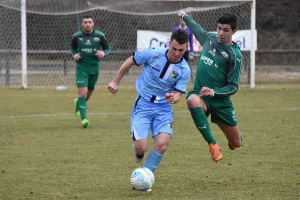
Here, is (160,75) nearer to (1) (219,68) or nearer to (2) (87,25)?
(1) (219,68)

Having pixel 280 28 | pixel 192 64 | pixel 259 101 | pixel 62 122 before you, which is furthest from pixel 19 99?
pixel 280 28

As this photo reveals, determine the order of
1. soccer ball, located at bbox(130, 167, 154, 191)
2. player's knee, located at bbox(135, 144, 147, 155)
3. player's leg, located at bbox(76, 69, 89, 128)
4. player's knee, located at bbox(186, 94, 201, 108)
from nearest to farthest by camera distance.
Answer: soccer ball, located at bbox(130, 167, 154, 191)
player's knee, located at bbox(135, 144, 147, 155)
player's knee, located at bbox(186, 94, 201, 108)
player's leg, located at bbox(76, 69, 89, 128)

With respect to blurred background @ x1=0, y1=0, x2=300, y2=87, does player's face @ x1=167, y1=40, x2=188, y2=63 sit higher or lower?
higher

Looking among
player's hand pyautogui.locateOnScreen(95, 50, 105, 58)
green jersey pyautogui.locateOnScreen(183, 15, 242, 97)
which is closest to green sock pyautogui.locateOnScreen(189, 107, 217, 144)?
green jersey pyautogui.locateOnScreen(183, 15, 242, 97)

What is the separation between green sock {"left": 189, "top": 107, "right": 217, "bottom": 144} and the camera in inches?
298

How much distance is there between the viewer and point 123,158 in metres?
9.08

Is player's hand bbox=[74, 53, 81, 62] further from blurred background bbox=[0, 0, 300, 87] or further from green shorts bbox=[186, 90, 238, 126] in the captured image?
blurred background bbox=[0, 0, 300, 87]

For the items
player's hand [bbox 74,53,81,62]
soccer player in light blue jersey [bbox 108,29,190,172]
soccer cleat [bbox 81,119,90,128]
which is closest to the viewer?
soccer player in light blue jersey [bbox 108,29,190,172]

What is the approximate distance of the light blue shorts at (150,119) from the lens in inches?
286

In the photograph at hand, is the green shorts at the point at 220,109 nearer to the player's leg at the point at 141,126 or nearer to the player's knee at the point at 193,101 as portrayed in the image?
the player's knee at the point at 193,101

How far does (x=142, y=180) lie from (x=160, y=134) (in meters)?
0.64

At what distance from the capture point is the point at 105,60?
77.5 feet

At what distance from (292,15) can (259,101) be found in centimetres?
1413

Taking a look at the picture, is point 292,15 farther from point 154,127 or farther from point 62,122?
point 154,127
